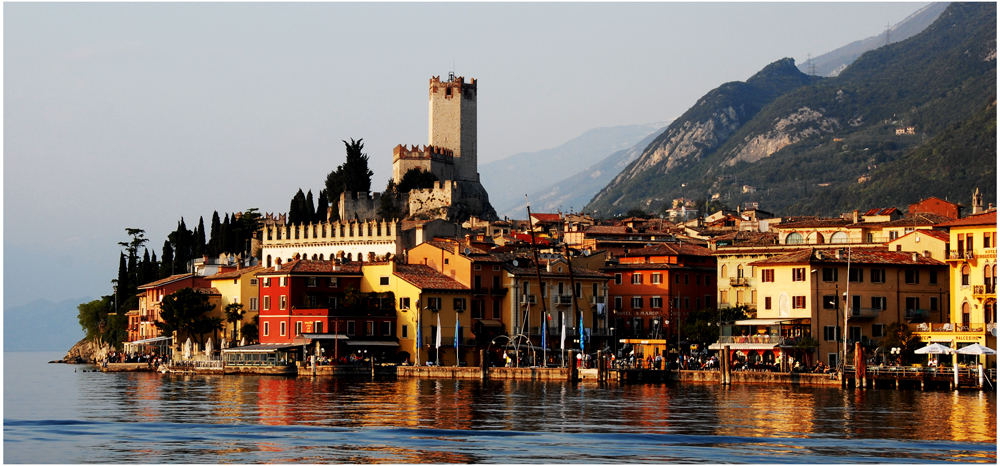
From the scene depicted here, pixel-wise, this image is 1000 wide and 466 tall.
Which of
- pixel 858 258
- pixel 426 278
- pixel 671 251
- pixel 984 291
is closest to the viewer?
pixel 984 291

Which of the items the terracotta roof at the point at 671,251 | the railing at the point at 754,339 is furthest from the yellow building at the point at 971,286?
the terracotta roof at the point at 671,251

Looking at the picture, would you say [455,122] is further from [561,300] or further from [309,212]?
[561,300]

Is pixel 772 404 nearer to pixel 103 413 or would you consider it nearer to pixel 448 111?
pixel 103 413

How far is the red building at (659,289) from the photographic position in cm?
9769

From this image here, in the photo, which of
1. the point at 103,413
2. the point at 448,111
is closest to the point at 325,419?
the point at 103,413

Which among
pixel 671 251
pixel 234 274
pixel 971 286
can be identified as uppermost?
pixel 671 251

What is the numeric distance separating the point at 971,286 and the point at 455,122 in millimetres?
86503

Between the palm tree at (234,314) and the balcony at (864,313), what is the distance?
133ft

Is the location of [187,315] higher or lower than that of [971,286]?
lower

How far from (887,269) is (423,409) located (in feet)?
114

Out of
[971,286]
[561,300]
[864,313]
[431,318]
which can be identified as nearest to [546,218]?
[561,300]

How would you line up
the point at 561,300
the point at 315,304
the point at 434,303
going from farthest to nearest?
the point at 561,300
the point at 315,304
the point at 434,303

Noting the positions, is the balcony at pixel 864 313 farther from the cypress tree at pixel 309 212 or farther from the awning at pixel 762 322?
the cypress tree at pixel 309 212

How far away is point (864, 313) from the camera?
81.1 metres
